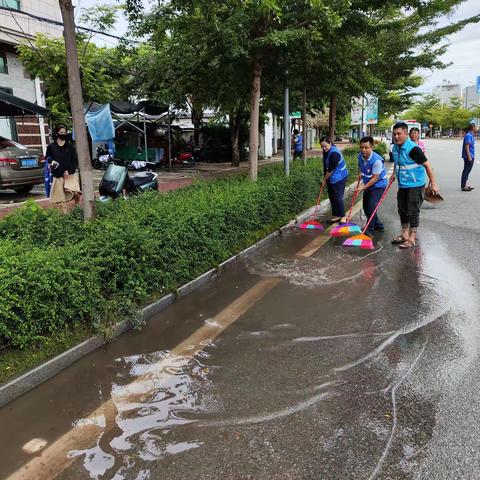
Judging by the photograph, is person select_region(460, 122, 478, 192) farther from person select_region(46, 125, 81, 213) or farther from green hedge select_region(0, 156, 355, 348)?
person select_region(46, 125, 81, 213)

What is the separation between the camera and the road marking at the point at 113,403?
2598 mm

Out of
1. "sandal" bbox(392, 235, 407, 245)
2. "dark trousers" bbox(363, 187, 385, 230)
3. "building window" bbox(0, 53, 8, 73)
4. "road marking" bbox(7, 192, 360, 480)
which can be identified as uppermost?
"building window" bbox(0, 53, 8, 73)

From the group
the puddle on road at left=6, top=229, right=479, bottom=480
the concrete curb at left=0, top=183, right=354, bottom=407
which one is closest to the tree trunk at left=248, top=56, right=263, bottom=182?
the concrete curb at left=0, top=183, right=354, bottom=407

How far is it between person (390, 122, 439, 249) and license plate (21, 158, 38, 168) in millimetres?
8710

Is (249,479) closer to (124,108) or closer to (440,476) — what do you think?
(440,476)

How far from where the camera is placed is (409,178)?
7.01m

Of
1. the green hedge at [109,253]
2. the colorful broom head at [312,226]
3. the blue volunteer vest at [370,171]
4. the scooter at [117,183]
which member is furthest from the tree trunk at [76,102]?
the blue volunteer vest at [370,171]

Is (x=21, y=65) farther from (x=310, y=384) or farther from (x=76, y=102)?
(x=310, y=384)

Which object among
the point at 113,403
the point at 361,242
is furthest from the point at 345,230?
the point at 113,403

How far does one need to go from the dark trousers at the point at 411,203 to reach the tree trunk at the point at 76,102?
4496mm

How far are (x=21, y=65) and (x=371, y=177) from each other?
15.6m

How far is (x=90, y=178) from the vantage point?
540 cm

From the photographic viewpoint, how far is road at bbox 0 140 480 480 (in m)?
2.60

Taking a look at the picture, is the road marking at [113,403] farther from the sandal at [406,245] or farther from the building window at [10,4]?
the building window at [10,4]
